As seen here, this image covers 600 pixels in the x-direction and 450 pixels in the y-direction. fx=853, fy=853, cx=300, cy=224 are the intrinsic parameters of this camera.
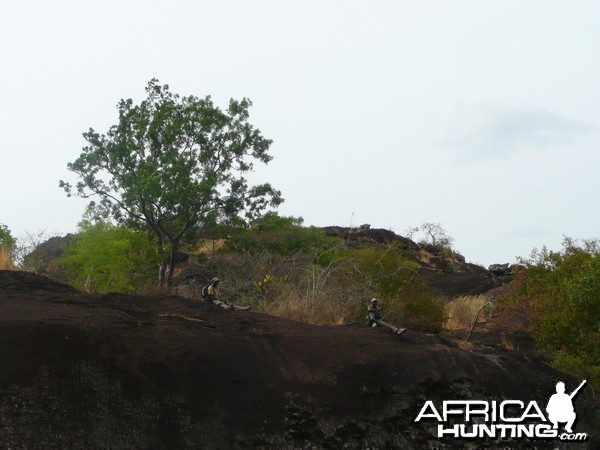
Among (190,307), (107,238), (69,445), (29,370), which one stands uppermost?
(107,238)

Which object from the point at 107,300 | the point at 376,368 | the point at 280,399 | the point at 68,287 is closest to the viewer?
the point at 280,399

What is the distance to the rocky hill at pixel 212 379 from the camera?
10836mm

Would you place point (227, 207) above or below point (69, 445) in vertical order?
above

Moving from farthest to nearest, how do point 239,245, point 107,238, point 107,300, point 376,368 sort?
point 239,245, point 107,238, point 107,300, point 376,368

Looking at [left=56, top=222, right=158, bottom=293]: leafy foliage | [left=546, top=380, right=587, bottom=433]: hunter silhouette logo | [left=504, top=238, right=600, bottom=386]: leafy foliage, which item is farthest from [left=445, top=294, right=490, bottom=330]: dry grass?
[left=546, top=380, right=587, bottom=433]: hunter silhouette logo

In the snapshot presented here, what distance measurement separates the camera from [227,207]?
27.5 metres

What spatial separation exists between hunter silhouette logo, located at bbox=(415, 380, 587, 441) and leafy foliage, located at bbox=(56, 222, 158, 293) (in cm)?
1265

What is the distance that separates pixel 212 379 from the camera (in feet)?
38.7

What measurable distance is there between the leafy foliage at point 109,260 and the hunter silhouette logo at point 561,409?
43.3 ft

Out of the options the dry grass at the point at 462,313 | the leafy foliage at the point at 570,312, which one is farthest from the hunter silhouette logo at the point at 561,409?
the dry grass at the point at 462,313

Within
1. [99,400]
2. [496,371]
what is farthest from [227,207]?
[99,400]

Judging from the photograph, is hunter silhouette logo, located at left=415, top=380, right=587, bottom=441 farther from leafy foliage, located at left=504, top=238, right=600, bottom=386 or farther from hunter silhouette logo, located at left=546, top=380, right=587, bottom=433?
leafy foliage, located at left=504, top=238, right=600, bottom=386

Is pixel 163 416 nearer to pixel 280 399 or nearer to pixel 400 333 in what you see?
pixel 280 399

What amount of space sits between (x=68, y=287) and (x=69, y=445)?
471 centimetres
